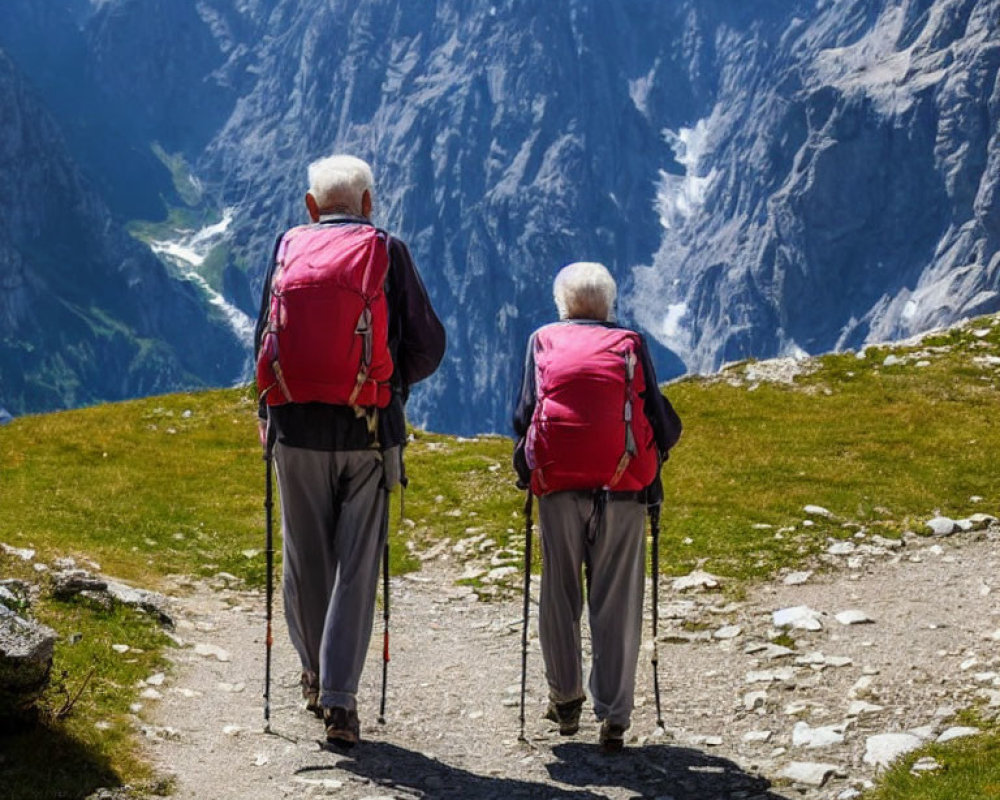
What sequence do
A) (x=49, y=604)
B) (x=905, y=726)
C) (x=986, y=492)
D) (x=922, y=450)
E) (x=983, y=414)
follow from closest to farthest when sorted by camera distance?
(x=905, y=726) → (x=49, y=604) → (x=986, y=492) → (x=922, y=450) → (x=983, y=414)

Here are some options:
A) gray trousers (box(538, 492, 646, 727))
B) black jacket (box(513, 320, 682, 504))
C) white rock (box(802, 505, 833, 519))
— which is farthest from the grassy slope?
black jacket (box(513, 320, 682, 504))

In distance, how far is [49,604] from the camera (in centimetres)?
1321

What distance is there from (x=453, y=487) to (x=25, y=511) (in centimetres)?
787

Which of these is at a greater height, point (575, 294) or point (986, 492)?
point (575, 294)

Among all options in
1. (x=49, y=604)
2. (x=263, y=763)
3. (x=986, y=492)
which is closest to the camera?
(x=263, y=763)

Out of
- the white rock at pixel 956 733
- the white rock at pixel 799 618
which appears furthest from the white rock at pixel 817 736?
the white rock at pixel 799 618

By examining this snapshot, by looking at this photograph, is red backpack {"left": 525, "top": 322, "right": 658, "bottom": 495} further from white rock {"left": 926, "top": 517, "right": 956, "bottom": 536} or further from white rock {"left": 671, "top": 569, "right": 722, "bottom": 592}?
white rock {"left": 926, "top": 517, "right": 956, "bottom": 536}

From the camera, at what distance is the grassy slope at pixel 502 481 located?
17047 millimetres

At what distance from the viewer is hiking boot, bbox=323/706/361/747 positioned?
9648 mm

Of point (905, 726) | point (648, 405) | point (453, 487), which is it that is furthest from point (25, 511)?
point (905, 726)

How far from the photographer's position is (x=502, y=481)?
2311 cm

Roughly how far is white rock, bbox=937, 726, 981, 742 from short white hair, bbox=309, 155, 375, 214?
6.54 m

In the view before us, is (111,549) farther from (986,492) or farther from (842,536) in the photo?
(986,492)

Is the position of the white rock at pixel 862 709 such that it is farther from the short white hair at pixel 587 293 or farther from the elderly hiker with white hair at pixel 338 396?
the elderly hiker with white hair at pixel 338 396
